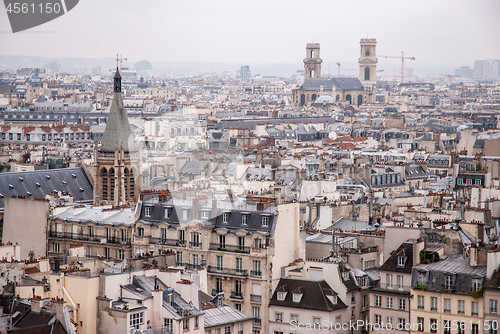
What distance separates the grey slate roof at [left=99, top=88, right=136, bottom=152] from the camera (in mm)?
44594

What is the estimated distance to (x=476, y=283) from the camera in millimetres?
22047

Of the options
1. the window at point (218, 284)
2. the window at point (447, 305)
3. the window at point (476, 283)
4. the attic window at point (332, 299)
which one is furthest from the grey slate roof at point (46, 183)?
the window at point (476, 283)

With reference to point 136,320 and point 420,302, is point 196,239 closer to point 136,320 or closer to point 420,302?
point 420,302

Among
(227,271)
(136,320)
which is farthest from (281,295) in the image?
(136,320)

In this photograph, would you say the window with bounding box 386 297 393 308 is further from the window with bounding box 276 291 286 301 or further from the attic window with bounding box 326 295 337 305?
the window with bounding box 276 291 286 301

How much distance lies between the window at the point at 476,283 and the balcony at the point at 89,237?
36.6 ft

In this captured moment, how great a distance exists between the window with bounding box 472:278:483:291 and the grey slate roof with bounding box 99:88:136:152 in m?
25.3

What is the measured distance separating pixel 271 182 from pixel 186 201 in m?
12.7

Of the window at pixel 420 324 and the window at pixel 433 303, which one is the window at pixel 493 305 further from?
the window at pixel 420 324

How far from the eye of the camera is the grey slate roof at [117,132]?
146 ft

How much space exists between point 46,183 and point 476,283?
2347cm

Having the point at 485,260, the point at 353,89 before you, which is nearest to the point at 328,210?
the point at 485,260

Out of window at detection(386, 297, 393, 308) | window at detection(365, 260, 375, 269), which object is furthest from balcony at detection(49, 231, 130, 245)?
window at detection(386, 297, 393, 308)

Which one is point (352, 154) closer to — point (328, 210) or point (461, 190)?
point (461, 190)
